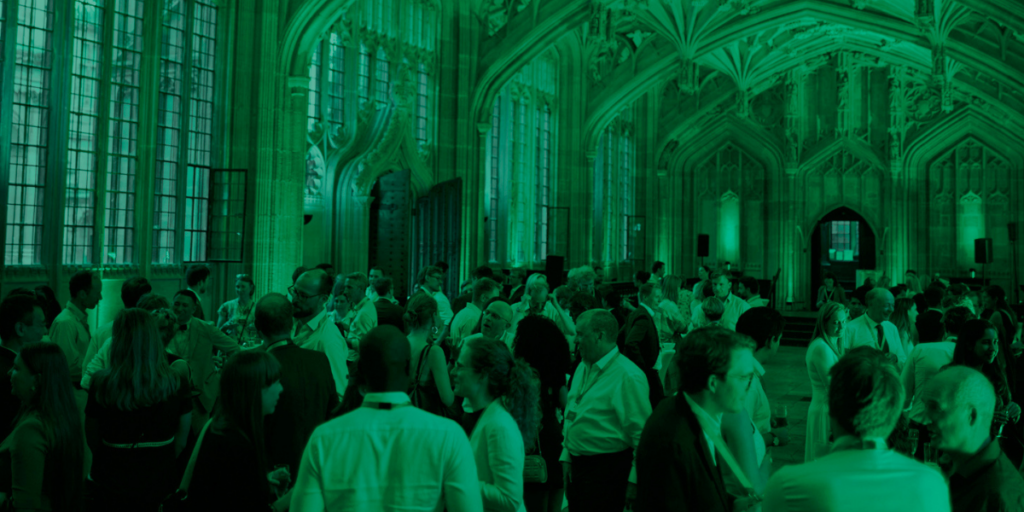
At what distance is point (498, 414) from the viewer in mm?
2848

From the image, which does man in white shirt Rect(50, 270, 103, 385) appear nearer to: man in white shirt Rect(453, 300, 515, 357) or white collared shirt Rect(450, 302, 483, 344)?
white collared shirt Rect(450, 302, 483, 344)

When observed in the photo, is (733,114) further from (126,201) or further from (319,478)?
(319,478)

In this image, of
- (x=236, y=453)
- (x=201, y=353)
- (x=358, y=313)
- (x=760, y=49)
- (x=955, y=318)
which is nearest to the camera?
(x=236, y=453)

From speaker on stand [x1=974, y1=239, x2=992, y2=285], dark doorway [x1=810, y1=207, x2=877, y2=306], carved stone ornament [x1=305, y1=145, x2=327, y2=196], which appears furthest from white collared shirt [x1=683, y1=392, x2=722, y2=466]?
dark doorway [x1=810, y1=207, x2=877, y2=306]

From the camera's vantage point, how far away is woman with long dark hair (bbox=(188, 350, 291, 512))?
8.66ft

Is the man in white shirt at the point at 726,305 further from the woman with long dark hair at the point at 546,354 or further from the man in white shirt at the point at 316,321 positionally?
the man in white shirt at the point at 316,321

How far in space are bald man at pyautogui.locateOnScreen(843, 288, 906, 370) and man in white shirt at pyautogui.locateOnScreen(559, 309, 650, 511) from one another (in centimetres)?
307

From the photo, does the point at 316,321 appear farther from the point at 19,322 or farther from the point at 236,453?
the point at 236,453

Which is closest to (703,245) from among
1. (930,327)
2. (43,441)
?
(930,327)

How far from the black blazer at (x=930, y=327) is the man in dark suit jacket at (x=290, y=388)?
3.75m

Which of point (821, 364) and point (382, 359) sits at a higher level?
point (382, 359)

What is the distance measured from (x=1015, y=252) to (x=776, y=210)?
674 centimetres

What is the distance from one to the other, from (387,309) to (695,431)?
337 centimetres

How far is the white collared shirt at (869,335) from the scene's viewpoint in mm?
6191
